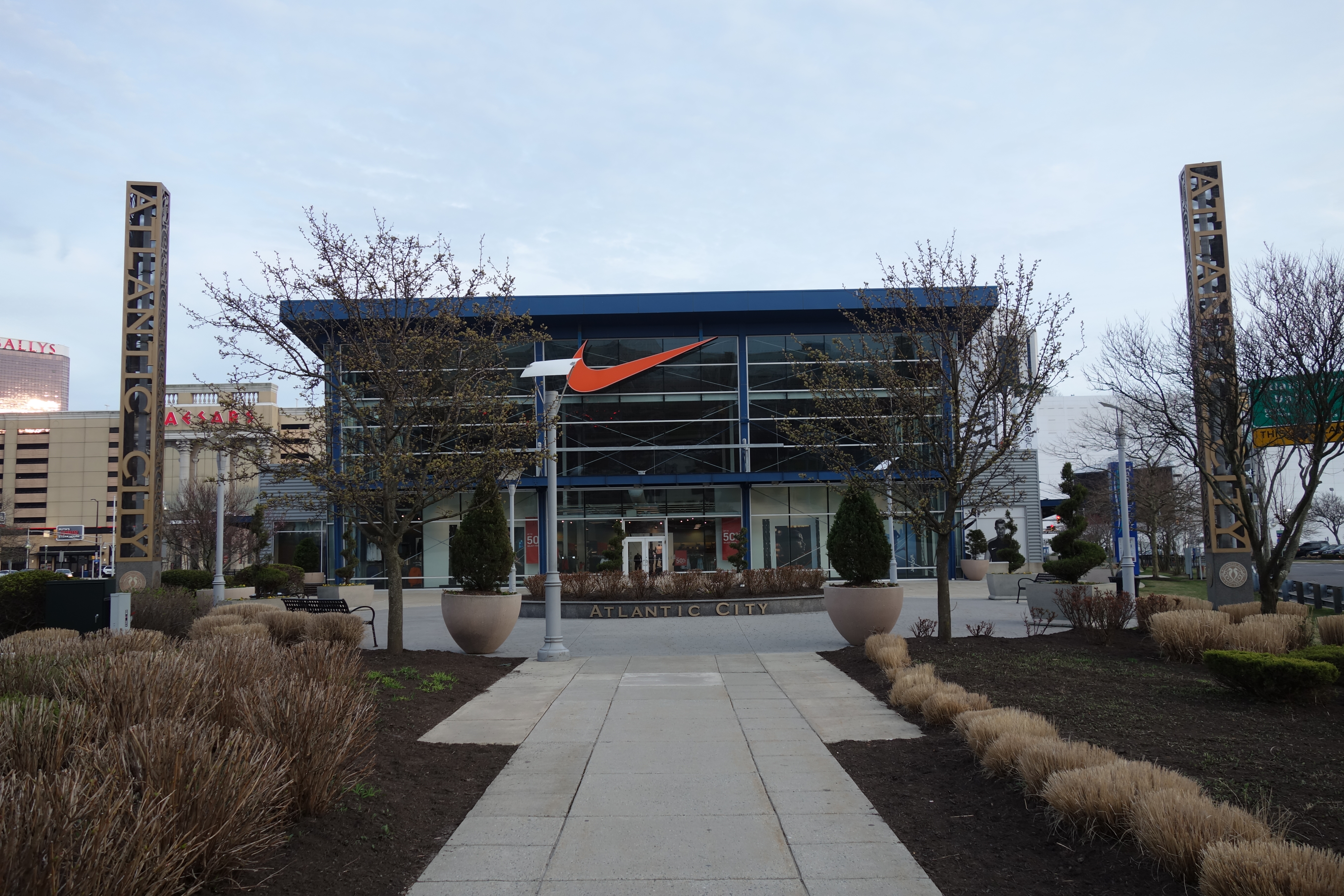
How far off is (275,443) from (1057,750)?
10.7 metres

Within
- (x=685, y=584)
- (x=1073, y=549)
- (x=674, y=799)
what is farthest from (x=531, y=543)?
(x=674, y=799)

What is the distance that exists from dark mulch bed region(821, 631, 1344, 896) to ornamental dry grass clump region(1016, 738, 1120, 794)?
148 mm

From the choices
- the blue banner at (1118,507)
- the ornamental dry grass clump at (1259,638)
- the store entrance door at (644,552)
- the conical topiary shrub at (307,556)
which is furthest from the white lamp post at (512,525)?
the blue banner at (1118,507)

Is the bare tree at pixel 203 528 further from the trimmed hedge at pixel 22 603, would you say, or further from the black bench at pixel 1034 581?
the black bench at pixel 1034 581

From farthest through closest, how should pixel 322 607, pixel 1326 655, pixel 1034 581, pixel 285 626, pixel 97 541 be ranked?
1. pixel 97 541
2. pixel 1034 581
3. pixel 322 607
4. pixel 285 626
5. pixel 1326 655

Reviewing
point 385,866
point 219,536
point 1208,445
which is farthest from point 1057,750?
point 219,536

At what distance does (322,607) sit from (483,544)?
4038 mm

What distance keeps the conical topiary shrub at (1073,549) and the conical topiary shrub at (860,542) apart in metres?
5.51

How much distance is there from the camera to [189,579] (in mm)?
27562

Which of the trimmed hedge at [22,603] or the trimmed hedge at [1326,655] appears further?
the trimmed hedge at [22,603]

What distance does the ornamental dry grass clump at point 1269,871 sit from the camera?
3605 millimetres

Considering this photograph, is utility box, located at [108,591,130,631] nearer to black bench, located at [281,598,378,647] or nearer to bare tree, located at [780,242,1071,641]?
black bench, located at [281,598,378,647]

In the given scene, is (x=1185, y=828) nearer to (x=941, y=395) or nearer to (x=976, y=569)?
(x=941, y=395)

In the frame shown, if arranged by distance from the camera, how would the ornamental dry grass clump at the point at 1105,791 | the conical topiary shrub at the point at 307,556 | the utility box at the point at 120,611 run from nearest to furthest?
the ornamental dry grass clump at the point at 1105,791, the utility box at the point at 120,611, the conical topiary shrub at the point at 307,556
